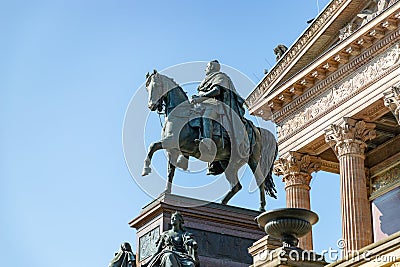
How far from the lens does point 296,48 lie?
38719mm

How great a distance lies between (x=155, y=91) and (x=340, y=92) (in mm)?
14466

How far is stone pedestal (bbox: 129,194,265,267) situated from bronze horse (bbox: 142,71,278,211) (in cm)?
161

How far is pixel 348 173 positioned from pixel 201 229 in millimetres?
15052

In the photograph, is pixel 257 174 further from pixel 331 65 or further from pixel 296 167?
pixel 296 167

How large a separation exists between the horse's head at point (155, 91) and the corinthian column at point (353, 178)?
11040 millimetres

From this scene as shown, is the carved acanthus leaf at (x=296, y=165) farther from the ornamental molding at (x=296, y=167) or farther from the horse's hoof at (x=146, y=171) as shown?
the horse's hoof at (x=146, y=171)

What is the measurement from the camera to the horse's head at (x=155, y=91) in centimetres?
2288

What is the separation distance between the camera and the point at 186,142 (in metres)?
22.6

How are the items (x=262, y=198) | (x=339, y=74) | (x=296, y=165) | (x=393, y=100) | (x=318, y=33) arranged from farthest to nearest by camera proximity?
(x=318, y=33) → (x=296, y=165) → (x=339, y=74) → (x=393, y=100) → (x=262, y=198)

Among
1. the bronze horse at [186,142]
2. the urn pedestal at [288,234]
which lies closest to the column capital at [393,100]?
the bronze horse at [186,142]

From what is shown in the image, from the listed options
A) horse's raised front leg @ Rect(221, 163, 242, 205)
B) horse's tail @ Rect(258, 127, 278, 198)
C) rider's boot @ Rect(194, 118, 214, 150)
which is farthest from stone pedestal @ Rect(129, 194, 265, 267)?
horse's tail @ Rect(258, 127, 278, 198)

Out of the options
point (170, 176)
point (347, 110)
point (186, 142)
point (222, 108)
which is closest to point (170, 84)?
point (222, 108)

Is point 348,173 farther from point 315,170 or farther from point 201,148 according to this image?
point 201,148

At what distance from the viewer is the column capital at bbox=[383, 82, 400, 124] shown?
33.0m
